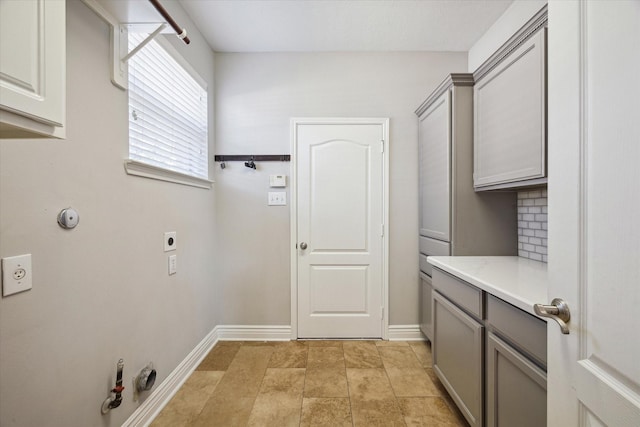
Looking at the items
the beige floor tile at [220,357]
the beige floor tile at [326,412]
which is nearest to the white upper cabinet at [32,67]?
the beige floor tile at [326,412]

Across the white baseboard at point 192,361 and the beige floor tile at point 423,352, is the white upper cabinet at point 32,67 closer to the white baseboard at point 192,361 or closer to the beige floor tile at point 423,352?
the white baseboard at point 192,361

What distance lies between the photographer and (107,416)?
128 cm

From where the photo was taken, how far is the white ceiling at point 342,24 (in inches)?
77.5

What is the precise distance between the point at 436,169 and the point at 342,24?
138 cm

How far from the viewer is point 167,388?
5.73 feet

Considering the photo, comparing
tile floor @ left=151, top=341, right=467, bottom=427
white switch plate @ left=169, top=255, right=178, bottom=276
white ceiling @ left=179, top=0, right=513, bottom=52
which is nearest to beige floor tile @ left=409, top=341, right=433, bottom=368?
tile floor @ left=151, top=341, right=467, bottom=427

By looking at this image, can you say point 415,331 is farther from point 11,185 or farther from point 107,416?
point 11,185

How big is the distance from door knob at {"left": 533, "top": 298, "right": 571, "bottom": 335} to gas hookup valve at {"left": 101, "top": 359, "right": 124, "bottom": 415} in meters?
1.69

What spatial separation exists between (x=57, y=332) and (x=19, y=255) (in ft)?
1.10

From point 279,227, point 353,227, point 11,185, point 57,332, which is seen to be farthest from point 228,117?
point 57,332

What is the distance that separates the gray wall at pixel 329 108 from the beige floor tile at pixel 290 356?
0.78ft

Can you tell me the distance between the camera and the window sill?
1.41 metres

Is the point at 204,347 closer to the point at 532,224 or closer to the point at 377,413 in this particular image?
the point at 377,413

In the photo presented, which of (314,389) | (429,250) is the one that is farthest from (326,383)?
(429,250)
